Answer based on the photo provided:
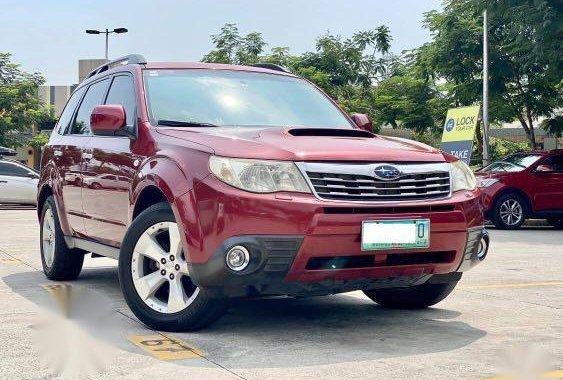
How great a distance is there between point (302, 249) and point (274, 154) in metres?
0.54

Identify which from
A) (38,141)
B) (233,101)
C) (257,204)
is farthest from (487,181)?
(38,141)

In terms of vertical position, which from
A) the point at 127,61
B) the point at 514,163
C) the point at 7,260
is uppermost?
the point at 127,61

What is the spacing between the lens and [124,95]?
6211 mm

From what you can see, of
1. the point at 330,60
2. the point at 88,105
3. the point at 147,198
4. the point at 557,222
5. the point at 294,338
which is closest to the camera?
the point at 294,338

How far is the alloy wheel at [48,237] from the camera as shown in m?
7.37

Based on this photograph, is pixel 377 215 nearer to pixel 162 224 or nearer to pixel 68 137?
pixel 162 224

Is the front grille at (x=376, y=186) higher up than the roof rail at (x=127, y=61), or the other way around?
the roof rail at (x=127, y=61)

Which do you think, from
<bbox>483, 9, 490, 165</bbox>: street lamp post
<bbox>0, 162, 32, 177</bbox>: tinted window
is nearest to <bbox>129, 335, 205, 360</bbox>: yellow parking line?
<bbox>483, 9, 490, 165</bbox>: street lamp post

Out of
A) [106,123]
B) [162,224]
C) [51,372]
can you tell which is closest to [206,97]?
[106,123]

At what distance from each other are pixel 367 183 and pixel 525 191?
12192 mm

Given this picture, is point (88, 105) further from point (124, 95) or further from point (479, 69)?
point (479, 69)

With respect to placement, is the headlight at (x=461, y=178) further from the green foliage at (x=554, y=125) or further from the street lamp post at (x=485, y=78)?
the green foliage at (x=554, y=125)

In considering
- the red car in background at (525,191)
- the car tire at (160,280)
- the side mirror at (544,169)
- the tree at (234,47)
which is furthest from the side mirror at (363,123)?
the tree at (234,47)

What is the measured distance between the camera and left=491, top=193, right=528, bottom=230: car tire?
53.1 ft
